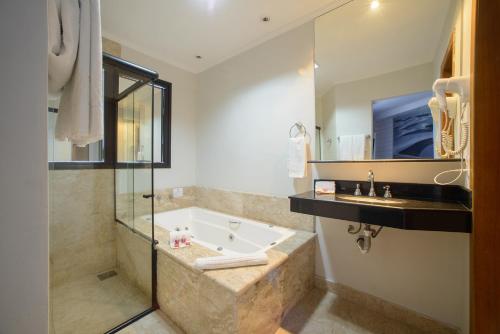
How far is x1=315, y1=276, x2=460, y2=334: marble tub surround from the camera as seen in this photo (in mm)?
1396

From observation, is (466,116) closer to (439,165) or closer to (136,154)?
(439,165)

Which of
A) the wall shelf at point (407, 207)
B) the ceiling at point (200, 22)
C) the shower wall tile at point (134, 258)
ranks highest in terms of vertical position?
the ceiling at point (200, 22)

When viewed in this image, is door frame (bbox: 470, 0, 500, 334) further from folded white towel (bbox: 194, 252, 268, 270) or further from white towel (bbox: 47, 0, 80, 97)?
white towel (bbox: 47, 0, 80, 97)

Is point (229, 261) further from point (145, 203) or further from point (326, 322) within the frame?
point (145, 203)

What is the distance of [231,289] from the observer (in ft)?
3.58

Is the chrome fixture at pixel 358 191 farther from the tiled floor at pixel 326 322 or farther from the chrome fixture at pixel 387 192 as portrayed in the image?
the tiled floor at pixel 326 322

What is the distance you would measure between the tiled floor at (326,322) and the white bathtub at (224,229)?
57 cm

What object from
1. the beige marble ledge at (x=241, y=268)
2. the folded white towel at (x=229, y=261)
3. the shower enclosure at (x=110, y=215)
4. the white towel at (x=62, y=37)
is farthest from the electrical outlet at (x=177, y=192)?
the white towel at (x=62, y=37)

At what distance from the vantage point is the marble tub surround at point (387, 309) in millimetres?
1396

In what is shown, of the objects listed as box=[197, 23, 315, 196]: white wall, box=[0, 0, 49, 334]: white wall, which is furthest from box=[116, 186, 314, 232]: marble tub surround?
box=[0, 0, 49, 334]: white wall

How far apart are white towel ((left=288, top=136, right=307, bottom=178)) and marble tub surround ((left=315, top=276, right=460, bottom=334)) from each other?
0.99 meters

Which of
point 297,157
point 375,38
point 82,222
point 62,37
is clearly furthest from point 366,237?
point 82,222

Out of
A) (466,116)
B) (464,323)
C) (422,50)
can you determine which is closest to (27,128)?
(466,116)

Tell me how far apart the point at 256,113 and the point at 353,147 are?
109cm
